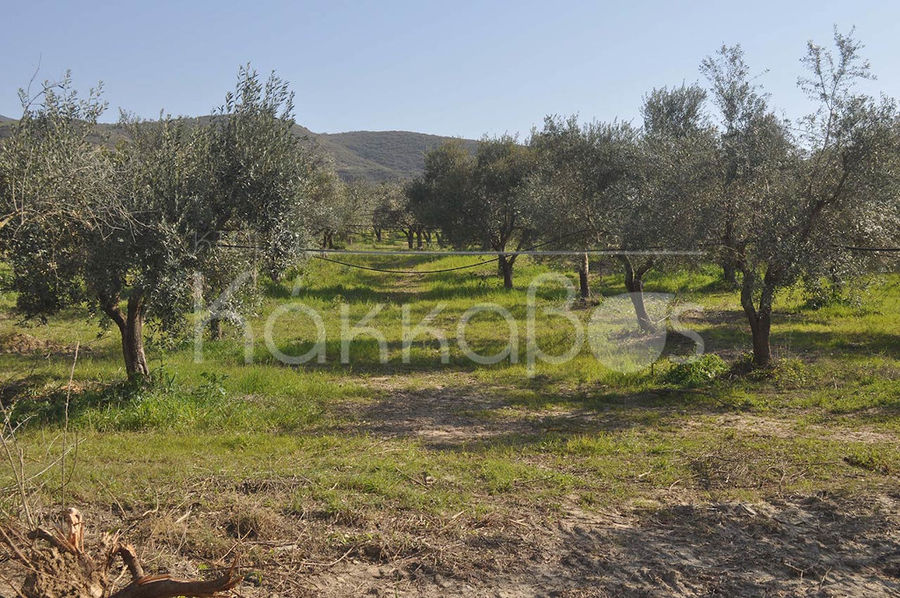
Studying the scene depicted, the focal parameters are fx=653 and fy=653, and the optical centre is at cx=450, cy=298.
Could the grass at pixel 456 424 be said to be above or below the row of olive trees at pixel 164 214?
below

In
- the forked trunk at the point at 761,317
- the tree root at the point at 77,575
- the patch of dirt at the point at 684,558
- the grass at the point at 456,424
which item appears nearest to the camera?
the tree root at the point at 77,575

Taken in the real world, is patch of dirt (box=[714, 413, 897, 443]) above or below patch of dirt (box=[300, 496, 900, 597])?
above

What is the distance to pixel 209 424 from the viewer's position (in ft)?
30.6

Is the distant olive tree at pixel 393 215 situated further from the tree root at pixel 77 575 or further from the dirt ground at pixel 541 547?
the tree root at pixel 77 575

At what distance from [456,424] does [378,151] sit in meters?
143

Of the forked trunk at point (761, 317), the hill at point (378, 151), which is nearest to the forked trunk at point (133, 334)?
the forked trunk at point (761, 317)

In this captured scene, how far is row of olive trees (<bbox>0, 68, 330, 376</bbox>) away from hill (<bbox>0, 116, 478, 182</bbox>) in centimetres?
10247

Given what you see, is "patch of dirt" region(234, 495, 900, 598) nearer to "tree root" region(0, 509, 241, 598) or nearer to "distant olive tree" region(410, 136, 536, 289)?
"tree root" region(0, 509, 241, 598)

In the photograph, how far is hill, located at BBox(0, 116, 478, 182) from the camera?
4766 inches

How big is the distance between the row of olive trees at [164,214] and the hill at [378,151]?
102470 mm

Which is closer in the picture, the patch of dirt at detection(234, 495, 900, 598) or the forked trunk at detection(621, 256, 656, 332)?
the patch of dirt at detection(234, 495, 900, 598)

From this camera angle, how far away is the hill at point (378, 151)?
121062mm

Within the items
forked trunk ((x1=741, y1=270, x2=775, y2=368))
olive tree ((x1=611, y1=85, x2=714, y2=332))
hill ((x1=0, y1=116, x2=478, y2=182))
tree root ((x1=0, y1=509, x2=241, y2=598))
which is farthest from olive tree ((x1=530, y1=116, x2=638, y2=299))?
hill ((x1=0, y1=116, x2=478, y2=182))

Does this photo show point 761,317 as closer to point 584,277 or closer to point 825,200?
point 825,200
